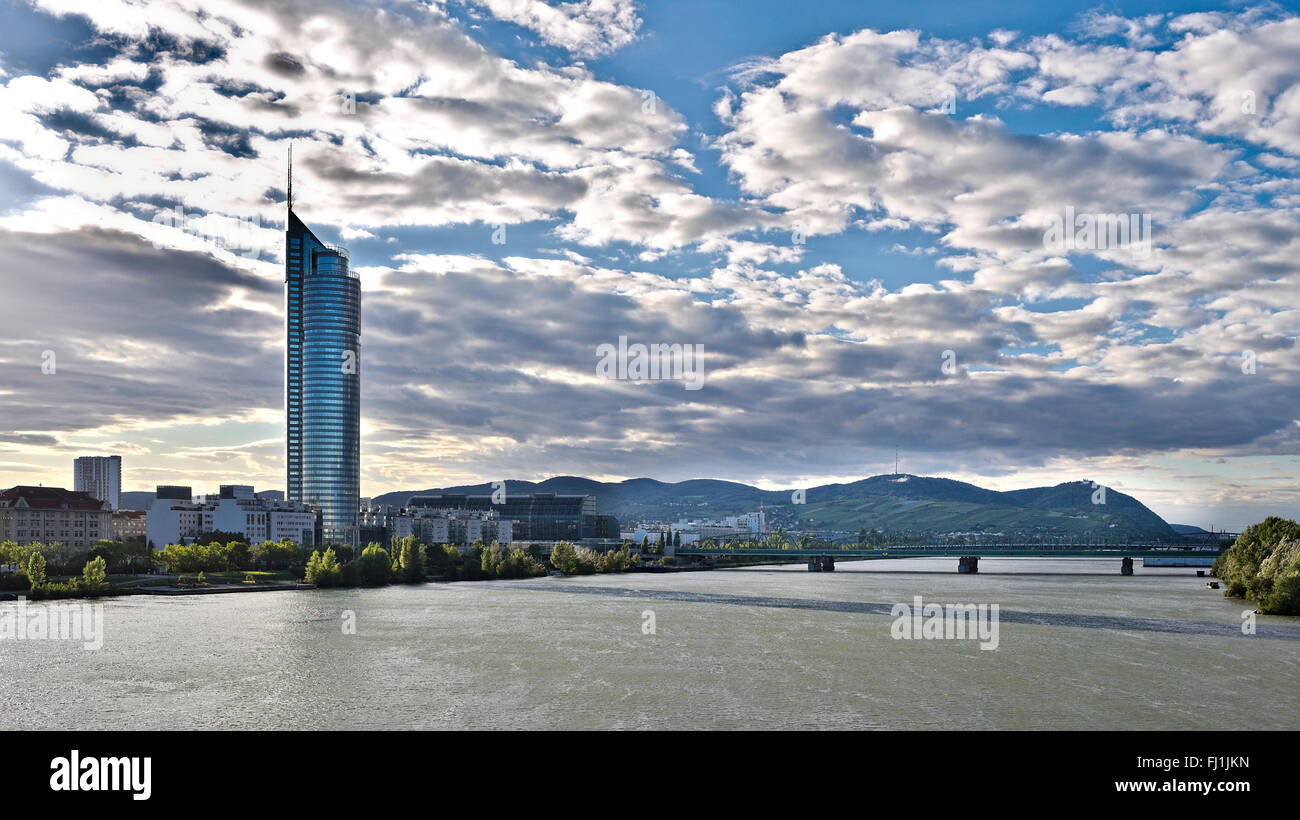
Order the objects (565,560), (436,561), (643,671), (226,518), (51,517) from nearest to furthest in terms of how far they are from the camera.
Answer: (643,671), (436,561), (51,517), (565,560), (226,518)

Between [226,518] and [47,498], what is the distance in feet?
106

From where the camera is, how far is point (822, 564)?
524ft

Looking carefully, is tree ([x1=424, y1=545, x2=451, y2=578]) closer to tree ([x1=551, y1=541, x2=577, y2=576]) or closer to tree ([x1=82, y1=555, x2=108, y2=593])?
tree ([x1=551, y1=541, x2=577, y2=576])

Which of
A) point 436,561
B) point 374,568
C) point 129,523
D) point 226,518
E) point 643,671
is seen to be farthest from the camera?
point 129,523

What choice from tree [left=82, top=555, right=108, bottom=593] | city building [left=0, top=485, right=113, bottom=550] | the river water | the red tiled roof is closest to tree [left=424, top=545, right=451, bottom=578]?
tree [left=82, top=555, right=108, bottom=593]

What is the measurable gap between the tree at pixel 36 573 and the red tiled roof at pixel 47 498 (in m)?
54.3

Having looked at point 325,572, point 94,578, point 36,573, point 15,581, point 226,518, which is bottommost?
point 325,572

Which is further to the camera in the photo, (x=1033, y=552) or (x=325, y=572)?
(x=1033, y=552)

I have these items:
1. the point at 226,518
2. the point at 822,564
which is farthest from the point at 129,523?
the point at 822,564

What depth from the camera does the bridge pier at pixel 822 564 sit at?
15850cm

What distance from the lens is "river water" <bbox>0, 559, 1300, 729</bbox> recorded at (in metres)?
31.1

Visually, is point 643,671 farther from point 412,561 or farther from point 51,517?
point 51,517
